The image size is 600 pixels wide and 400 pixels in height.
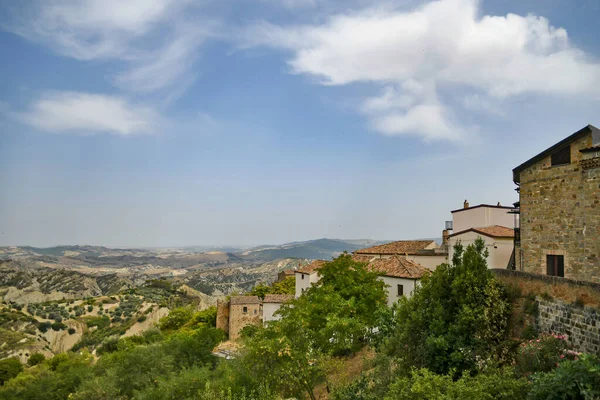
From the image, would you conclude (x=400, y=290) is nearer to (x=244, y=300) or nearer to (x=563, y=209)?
(x=563, y=209)

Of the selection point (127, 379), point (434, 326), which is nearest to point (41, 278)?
point (127, 379)

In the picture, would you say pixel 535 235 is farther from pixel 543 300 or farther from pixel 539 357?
pixel 539 357

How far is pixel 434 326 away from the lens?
1369 centimetres

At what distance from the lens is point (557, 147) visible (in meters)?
16.8

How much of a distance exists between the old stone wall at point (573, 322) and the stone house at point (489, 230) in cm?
1113

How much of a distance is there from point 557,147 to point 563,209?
A: 2.81 meters

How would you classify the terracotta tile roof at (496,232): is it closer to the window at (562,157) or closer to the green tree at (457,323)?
the window at (562,157)

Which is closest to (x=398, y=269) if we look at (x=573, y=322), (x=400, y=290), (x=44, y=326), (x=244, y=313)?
(x=400, y=290)

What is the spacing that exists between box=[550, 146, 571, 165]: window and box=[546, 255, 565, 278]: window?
427 centimetres

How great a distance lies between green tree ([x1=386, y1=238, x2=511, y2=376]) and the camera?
12836 mm

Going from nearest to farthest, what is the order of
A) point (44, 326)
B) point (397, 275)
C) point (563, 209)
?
point (563, 209) < point (397, 275) < point (44, 326)

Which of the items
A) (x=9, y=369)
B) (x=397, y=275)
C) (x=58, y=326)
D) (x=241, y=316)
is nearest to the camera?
(x=397, y=275)

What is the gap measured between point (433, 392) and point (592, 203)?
1190cm

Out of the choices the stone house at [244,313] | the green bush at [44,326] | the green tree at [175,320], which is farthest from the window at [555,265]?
the green bush at [44,326]
